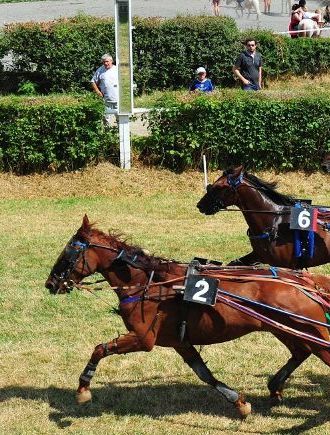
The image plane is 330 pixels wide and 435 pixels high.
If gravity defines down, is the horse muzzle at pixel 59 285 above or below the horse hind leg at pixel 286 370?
above

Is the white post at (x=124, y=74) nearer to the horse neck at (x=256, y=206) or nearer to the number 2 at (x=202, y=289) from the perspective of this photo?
the horse neck at (x=256, y=206)

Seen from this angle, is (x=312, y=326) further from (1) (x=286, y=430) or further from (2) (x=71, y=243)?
(2) (x=71, y=243)

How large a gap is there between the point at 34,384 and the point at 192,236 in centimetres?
602

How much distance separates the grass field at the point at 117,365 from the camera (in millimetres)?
7867

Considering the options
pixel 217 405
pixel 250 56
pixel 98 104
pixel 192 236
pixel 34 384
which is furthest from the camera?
pixel 250 56

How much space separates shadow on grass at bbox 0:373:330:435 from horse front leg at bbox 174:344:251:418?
23 cm

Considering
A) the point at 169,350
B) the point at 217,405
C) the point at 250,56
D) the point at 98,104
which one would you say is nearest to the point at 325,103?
the point at 250,56

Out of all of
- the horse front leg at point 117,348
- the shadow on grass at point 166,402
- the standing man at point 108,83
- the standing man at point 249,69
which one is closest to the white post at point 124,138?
the standing man at point 108,83

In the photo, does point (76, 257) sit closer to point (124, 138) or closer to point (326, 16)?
point (124, 138)

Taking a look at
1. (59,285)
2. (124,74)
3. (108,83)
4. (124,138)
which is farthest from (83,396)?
(108,83)

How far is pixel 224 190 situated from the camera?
9844 millimetres

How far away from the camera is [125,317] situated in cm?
768

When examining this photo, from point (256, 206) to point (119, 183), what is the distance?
25.4 ft

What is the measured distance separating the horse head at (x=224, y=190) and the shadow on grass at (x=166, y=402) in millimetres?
2237
